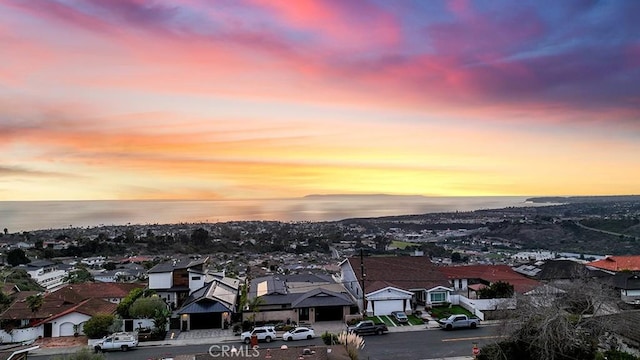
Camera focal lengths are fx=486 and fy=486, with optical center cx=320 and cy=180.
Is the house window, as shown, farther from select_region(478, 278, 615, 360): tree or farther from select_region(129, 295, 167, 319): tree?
select_region(129, 295, 167, 319): tree

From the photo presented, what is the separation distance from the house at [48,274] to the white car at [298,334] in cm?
3689

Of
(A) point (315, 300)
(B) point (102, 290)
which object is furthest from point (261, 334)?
(B) point (102, 290)

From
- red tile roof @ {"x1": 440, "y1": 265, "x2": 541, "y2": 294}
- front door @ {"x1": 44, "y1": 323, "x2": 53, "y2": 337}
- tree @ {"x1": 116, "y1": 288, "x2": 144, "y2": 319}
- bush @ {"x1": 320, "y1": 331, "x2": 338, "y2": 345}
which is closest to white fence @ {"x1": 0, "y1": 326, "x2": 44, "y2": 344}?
front door @ {"x1": 44, "y1": 323, "x2": 53, "y2": 337}

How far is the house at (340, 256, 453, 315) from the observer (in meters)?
30.1

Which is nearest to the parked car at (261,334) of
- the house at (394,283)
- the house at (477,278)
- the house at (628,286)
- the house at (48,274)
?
the house at (394,283)

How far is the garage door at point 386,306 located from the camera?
30000 mm

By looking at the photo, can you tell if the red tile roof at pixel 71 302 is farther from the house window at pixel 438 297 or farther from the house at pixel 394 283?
the house window at pixel 438 297

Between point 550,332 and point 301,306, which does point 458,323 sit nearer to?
point 550,332

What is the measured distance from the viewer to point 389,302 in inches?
1186

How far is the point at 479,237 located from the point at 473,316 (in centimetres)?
10519

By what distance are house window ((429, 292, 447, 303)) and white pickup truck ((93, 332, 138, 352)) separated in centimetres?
1814

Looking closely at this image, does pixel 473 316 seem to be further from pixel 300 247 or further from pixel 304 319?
pixel 300 247

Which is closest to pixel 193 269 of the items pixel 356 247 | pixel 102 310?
pixel 102 310

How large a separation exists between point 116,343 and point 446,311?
18.9 metres
